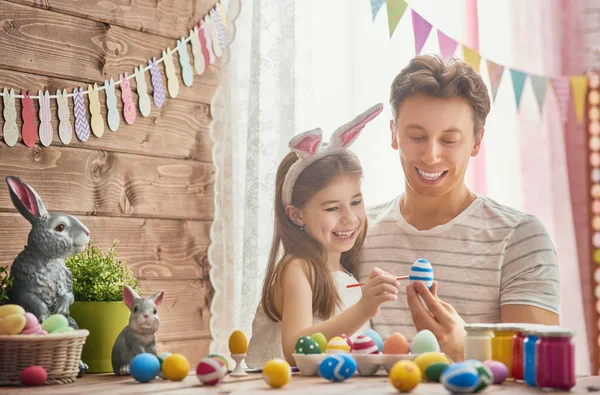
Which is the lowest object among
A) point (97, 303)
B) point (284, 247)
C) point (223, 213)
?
point (97, 303)

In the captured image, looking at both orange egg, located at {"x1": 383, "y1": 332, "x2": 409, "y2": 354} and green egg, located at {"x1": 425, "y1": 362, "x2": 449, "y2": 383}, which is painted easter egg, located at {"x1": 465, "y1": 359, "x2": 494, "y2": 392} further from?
orange egg, located at {"x1": 383, "y1": 332, "x2": 409, "y2": 354}

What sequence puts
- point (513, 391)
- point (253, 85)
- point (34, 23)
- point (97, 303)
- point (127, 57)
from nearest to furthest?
point (513, 391) < point (97, 303) < point (34, 23) < point (127, 57) < point (253, 85)

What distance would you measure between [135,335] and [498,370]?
71 centimetres

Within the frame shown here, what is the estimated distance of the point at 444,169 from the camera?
6.35 ft

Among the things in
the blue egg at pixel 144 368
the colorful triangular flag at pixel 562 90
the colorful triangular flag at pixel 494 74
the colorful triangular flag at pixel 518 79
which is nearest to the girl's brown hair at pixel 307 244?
the blue egg at pixel 144 368

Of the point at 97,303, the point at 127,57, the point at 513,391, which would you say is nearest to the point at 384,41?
the point at 127,57

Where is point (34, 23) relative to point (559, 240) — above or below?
above

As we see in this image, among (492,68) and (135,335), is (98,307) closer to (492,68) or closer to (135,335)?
(135,335)

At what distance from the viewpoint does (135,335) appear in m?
1.61

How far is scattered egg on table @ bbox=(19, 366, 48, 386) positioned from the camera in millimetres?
1434

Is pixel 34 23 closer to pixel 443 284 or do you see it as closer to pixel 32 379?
pixel 32 379

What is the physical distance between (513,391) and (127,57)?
1.64m

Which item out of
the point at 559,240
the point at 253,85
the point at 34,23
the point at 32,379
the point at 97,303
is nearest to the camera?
the point at 32,379

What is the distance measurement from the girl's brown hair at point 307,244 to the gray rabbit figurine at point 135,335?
→ 376 millimetres
